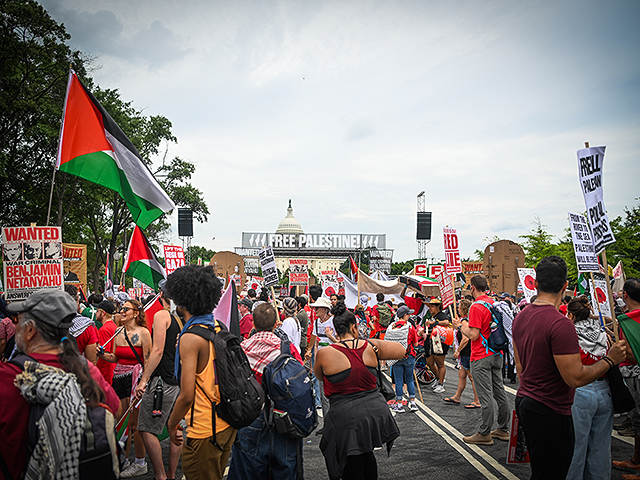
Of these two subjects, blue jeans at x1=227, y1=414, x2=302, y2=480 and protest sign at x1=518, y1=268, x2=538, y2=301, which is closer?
blue jeans at x1=227, y1=414, x2=302, y2=480

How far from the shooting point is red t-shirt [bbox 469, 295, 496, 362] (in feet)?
19.4

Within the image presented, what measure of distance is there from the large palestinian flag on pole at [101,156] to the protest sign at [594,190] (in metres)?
4.72

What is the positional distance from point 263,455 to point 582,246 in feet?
14.5

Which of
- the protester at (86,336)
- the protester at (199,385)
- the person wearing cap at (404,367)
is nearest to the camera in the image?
the protester at (199,385)

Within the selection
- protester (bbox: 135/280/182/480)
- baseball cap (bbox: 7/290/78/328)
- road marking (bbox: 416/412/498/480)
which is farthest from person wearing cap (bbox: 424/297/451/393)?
baseball cap (bbox: 7/290/78/328)

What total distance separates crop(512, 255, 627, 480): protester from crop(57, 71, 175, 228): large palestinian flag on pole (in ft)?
14.5

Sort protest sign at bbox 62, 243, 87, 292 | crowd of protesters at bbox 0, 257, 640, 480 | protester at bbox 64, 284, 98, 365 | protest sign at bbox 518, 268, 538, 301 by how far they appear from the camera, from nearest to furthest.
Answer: crowd of protesters at bbox 0, 257, 640, 480 < protester at bbox 64, 284, 98, 365 < protest sign at bbox 518, 268, 538, 301 < protest sign at bbox 62, 243, 87, 292

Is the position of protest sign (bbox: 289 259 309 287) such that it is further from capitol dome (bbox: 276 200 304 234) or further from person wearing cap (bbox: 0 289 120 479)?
capitol dome (bbox: 276 200 304 234)

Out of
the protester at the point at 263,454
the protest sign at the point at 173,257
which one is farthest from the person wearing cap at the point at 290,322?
the protester at the point at 263,454

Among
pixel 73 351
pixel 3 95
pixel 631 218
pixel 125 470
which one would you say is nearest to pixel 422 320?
pixel 125 470

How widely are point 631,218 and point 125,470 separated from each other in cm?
3235

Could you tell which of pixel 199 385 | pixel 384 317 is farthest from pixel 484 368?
pixel 199 385

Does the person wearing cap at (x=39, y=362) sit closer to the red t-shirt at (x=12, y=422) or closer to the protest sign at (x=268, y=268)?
the red t-shirt at (x=12, y=422)

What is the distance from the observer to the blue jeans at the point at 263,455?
136 inches
